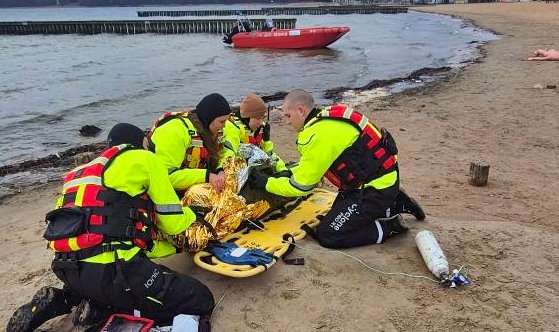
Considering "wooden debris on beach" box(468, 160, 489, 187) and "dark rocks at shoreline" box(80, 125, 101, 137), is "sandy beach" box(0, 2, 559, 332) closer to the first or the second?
"wooden debris on beach" box(468, 160, 489, 187)

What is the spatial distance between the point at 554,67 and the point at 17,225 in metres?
18.4

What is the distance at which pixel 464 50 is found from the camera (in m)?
28.0

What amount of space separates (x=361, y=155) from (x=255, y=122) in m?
1.81

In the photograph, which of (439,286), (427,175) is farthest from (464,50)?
(439,286)

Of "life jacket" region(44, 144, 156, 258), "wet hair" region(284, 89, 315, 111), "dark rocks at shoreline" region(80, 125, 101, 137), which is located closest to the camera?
"life jacket" region(44, 144, 156, 258)

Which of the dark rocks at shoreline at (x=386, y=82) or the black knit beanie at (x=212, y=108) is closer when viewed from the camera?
the black knit beanie at (x=212, y=108)

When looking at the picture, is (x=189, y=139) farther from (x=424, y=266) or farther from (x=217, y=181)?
(x=424, y=266)

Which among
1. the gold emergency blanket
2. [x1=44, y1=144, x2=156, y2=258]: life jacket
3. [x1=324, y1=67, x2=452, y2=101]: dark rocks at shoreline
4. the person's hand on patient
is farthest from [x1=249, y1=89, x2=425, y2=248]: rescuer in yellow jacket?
[x1=324, y1=67, x2=452, y2=101]: dark rocks at shoreline

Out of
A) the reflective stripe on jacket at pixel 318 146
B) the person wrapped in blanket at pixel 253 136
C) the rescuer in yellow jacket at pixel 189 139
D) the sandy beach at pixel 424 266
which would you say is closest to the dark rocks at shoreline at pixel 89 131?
the sandy beach at pixel 424 266

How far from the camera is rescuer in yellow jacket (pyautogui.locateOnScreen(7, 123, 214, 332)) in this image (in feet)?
10.4

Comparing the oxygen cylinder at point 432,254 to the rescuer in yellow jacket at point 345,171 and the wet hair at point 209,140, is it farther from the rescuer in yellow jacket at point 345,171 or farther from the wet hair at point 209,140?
the wet hair at point 209,140

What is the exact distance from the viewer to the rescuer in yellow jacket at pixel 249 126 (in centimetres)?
546

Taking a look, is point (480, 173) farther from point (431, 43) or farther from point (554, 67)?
point (431, 43)

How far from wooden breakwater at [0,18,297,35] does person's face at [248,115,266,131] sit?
49.0 metres
